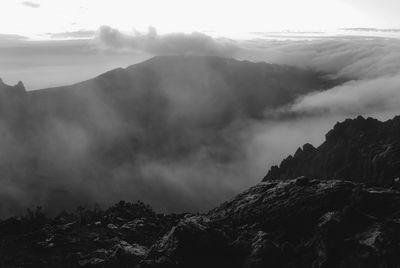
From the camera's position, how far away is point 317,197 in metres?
46.5

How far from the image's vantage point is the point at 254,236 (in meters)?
43.7

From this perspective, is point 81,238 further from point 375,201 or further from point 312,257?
point 375,201

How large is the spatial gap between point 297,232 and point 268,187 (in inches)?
510

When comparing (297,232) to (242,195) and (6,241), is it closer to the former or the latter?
(242,195)

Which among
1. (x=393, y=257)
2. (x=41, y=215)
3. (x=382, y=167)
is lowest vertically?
(x=382, y=167)

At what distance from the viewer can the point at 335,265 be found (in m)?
37.7

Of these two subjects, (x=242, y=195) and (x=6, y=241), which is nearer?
(x=6, y=241)

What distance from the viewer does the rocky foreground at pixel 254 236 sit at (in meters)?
38.5

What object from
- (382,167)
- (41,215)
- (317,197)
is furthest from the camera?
(382,167)

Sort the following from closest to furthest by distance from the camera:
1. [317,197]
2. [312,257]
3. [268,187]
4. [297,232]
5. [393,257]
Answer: [393,257] < [312,257] < [297,232] < [317,197] < [268,187]

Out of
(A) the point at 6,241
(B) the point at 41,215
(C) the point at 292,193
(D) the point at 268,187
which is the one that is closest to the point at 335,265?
(C) the point at 292,193

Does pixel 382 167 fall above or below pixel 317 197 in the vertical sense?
below

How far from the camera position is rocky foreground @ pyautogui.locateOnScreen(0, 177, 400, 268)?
38.5 metres

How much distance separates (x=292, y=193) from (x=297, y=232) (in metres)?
7.00
